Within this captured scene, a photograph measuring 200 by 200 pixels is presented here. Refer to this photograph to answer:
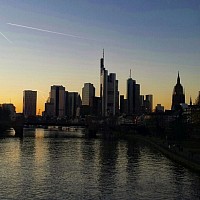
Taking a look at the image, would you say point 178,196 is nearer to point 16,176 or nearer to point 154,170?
point 154,170

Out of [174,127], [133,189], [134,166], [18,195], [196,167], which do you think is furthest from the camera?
[174,127]

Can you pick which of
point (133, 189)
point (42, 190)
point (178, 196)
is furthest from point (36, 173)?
point (178, 196)

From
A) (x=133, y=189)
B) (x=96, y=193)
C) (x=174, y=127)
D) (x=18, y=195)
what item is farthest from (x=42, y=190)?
(x=174, y=127)

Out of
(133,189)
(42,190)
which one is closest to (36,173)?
(42,190)

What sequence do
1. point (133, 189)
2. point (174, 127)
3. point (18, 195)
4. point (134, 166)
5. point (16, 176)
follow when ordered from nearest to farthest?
point (18, 195) < point (133, 189) < point (16, 176) < point (134, 166) < point (174, 127)

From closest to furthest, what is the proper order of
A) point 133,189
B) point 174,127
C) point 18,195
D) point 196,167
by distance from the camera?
point 18,195 → point 133,189 → point 196,167 → point 174,127

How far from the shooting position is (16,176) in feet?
155

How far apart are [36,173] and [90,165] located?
38.3 feet

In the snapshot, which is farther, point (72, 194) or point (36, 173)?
point (36, 173)

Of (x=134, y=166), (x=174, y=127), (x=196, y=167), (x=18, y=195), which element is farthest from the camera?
(x=174, y=127)

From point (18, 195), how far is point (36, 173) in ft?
43.8

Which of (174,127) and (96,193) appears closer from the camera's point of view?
(96,193)

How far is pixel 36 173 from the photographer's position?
4975cm

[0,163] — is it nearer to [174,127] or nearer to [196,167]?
[196,167]
